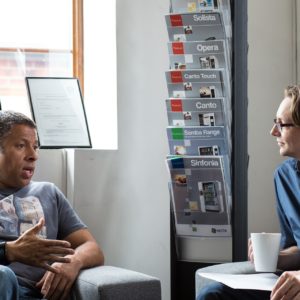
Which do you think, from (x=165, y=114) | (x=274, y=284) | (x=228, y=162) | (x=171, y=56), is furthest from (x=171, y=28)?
(x=274, y=284)

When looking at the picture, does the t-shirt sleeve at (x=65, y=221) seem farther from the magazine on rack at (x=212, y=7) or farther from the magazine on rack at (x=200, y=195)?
the magazine on rack at (x=212, y=7)

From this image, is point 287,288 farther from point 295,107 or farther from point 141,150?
point 141,150

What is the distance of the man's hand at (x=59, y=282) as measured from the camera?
2406 millimetres

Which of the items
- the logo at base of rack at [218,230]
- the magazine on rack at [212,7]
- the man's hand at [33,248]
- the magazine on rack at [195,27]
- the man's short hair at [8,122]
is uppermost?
the magazine on rack at [212,7]

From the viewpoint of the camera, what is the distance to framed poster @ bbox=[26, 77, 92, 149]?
10.7ft

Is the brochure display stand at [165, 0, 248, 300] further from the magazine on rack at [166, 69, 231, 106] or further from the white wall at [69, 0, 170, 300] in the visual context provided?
the white wall at [69, 0, 170, 300]

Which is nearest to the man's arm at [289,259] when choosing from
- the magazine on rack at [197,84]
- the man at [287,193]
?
the man at [287,193]

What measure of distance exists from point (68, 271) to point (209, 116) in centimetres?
104

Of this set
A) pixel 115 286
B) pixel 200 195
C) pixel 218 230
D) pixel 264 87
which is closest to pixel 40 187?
pixel 115 286

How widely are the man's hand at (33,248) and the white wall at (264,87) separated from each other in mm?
1553

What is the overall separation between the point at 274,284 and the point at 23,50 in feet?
6.88

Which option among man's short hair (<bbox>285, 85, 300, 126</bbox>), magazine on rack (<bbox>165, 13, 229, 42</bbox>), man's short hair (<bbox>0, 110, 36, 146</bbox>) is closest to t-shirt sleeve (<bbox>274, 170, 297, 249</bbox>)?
man's short hair (<bbox>285, 85, 300, 126</bbox>)

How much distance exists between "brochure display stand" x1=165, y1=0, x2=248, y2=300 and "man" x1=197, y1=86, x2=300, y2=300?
0.63 metres

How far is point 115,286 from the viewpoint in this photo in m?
2.28
